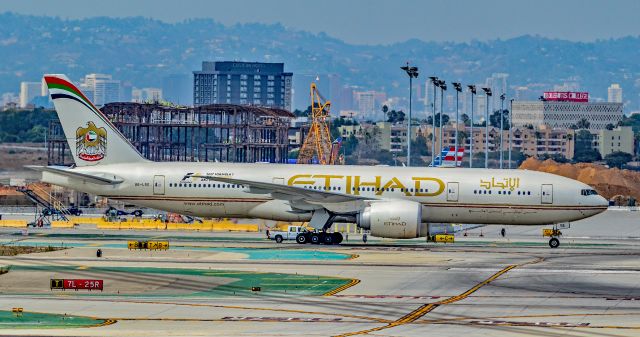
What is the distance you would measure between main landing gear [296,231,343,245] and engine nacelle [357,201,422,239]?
3371 millimetres

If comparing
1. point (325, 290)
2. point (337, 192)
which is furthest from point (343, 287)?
point (337, 192)

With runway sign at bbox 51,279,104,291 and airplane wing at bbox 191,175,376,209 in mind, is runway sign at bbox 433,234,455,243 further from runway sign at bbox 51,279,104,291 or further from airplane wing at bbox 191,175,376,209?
runway sign at bbox 51,279,104,291

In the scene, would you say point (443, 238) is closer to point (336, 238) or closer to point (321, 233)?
point (336, 238)

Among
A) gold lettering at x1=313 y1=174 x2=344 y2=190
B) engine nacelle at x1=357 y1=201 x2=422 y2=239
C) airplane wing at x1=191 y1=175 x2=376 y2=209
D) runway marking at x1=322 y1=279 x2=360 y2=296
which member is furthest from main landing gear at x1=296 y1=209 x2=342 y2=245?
runway marking at x1=322 y1=279 x2=360 y2=296

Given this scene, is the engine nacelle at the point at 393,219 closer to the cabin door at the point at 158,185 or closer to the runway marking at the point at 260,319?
the cabin door at the point at 158,185

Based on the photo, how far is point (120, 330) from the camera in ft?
145

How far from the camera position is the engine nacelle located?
77562 millimetres

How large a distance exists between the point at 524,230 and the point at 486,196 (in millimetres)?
29614

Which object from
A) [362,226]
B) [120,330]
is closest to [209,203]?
[362,226]

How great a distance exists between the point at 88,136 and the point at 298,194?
14731 millimetres

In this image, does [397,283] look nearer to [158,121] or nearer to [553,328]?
[553,328]

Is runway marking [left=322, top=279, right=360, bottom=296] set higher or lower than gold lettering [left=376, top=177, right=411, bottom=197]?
lower

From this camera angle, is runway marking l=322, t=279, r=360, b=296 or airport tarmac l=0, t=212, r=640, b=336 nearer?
airport tarmac l=0, t=212, r=640, b=336

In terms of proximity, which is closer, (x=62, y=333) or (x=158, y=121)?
(x=62, y=333)
